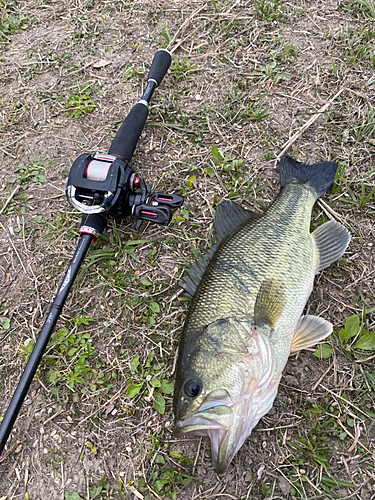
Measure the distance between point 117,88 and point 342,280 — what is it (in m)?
3.08

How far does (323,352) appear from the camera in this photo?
2496 mm

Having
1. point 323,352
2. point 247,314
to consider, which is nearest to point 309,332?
point 323,352

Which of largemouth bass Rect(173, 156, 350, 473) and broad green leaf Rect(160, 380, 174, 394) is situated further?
broad green leaf Rect(160, 380, 174, 394)

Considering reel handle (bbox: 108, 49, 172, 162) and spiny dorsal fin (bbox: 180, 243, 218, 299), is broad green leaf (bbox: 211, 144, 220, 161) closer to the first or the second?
reel handle (bbox: 108, 49, 172, 162)

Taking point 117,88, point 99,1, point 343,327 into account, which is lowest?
point 343,327

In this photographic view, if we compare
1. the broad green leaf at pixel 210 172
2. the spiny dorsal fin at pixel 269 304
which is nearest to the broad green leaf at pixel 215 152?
the broad green leaf at pixel 210 172

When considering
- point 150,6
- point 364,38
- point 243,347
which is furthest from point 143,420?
point 150,6

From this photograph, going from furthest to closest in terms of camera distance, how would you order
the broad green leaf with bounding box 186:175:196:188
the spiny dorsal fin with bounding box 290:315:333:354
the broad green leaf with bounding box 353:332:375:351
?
1. the broad green leaf with bounding box 186:175:196:188
2. the broad green leaf with bounding box 353:332:375:351
3. the spiny dorsal fin with bounding box 290:315:333:354

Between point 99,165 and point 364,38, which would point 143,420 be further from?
point 364,38

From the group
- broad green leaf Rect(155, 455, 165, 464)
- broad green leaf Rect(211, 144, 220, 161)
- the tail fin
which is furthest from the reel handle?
broad green leaf Rect(155, 455, 165, 464)

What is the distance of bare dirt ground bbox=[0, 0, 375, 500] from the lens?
90.2 inches

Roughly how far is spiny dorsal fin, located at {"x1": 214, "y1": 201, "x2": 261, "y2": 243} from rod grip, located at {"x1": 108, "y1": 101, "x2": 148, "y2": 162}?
98 centimetres

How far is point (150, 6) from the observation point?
4.34 metres

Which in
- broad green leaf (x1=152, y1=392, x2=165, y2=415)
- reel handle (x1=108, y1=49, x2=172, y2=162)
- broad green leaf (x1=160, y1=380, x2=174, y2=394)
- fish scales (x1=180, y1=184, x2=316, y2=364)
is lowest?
broad green leaf (x1=152, y1=392, x2=165, y2=415)
